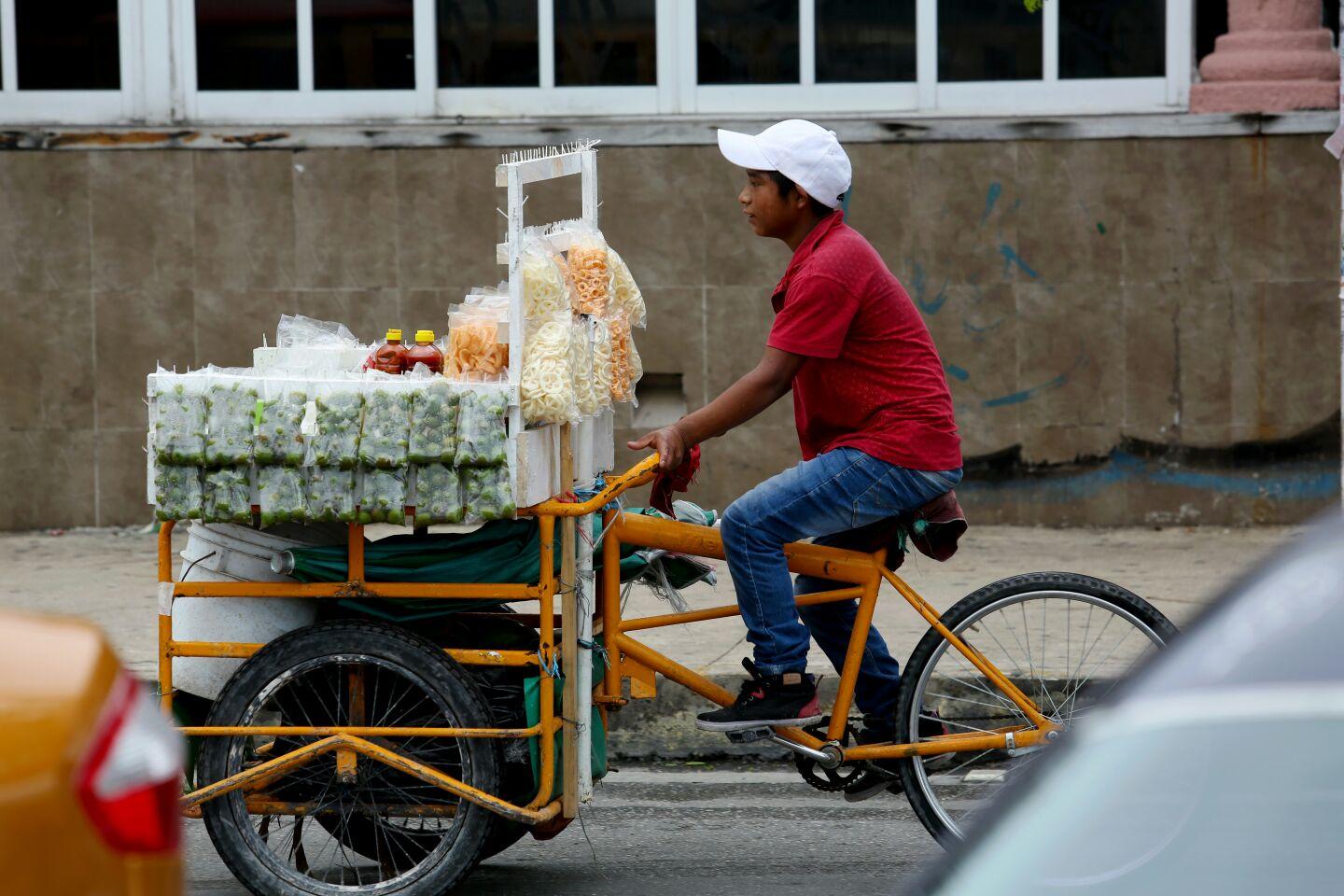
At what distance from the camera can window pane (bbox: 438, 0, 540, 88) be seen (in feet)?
33.6

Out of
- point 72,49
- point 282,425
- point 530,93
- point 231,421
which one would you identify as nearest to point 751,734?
point 282,425

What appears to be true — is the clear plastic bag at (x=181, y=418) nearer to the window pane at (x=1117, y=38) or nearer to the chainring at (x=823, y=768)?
the chainring at (x=823, y=768)

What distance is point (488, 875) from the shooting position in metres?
Result: 4.86

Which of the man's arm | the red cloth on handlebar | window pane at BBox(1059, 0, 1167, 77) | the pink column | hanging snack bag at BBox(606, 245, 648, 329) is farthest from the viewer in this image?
window pane at BBox(1059, 0, 1167, 77)

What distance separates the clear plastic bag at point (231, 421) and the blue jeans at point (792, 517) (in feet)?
3.97

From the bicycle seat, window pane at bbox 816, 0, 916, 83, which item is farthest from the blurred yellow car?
window pane at bbox 816, 0, 916, 83

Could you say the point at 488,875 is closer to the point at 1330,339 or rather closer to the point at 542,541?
the point at 542,541

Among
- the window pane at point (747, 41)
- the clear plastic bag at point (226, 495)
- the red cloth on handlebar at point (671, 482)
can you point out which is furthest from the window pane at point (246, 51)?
the clear plastic bag at point (226, 495)

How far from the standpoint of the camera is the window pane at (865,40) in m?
10.2

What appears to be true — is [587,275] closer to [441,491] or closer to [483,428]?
[483,428]

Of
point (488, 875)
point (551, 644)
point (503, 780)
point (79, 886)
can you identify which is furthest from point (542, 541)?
point (79, 886)

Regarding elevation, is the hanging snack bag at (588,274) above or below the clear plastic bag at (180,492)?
above

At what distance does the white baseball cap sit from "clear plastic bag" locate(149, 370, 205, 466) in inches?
57.9

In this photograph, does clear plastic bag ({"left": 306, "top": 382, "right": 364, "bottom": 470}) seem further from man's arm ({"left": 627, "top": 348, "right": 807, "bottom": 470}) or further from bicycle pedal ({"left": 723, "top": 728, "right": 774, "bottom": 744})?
bicycle pedal ({"left": 723, "top": 728, "right": 774, "bottom": 744})
